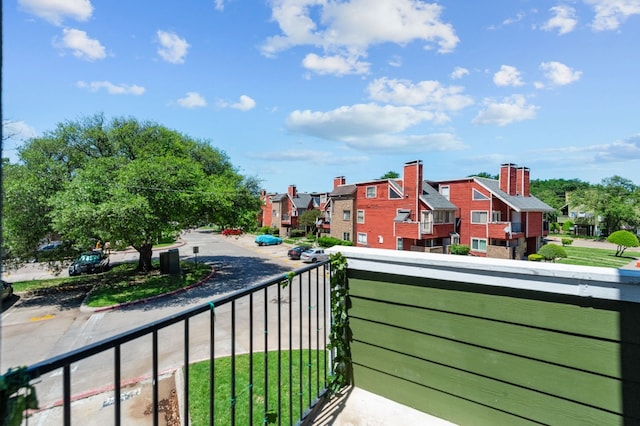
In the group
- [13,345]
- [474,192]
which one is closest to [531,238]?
[474,192]

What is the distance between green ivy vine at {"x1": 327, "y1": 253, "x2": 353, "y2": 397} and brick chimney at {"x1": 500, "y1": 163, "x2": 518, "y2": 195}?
76.3 ft

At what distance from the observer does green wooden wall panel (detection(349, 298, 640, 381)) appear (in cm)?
238

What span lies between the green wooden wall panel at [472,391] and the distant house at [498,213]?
69.8 ft

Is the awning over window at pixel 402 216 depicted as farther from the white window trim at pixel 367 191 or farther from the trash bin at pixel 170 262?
the trash bin at pixel 170 262

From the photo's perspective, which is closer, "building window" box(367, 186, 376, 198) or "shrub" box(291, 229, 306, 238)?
"building window" box(367, 186, 376, 198)

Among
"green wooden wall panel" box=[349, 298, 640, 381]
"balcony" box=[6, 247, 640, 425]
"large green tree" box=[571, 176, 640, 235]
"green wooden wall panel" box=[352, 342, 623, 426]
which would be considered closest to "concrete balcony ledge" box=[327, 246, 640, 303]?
"balcony" box=[6, 247, 640, 425]

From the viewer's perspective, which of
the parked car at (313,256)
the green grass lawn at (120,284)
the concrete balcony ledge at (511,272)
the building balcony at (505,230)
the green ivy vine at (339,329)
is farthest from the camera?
the building balcony at (505,230)

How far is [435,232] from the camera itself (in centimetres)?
2259

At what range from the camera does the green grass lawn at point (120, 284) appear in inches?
481

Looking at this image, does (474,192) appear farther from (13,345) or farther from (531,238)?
(13,345)

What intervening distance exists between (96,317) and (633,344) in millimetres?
12337

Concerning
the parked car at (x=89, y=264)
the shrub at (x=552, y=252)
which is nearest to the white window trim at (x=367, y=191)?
the shrub at (x=552, y=252)

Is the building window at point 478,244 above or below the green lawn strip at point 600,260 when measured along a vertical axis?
above

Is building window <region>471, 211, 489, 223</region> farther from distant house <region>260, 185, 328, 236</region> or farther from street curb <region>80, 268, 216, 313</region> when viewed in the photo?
street curb <region>80, 268, 216, 313</region>
